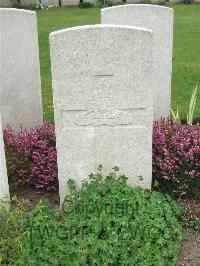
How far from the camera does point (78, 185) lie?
4523 mm

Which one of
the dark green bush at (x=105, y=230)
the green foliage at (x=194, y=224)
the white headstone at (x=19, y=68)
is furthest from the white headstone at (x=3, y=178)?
the white headstone at (x=19, y=68)

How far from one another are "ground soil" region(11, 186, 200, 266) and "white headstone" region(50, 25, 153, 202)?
0.49 metres

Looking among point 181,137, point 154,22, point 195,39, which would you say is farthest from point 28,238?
point 195,39

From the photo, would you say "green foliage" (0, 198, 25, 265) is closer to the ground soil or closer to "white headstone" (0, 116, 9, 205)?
"white headstone" (0, 116, 9, 205)

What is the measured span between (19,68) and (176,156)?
2.14 m

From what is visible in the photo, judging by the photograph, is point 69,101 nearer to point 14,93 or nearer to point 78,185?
point 78,185

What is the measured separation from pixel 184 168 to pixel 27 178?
5.23 feet

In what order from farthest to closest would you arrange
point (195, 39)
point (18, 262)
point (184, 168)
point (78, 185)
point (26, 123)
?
1. point (195, 39)
2. point (26, 123)
3. point (184, 168)
4. point (78, 185)
5. point (18, 262)

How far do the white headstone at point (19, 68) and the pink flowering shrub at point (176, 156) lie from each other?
5.64 ft

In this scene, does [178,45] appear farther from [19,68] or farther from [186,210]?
[186,210]

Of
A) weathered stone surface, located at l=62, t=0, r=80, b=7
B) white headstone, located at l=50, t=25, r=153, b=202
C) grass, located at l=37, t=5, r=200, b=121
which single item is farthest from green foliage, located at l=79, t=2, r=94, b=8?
white headstone, located at l=50, t=25, r=153, b=202

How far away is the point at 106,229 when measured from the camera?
12.5 feet

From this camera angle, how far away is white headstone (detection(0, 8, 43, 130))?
561 centimetres

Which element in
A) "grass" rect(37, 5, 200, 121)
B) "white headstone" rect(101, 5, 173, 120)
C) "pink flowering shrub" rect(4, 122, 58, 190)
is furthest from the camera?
"grass" rect(37, 5, 200, 121)
